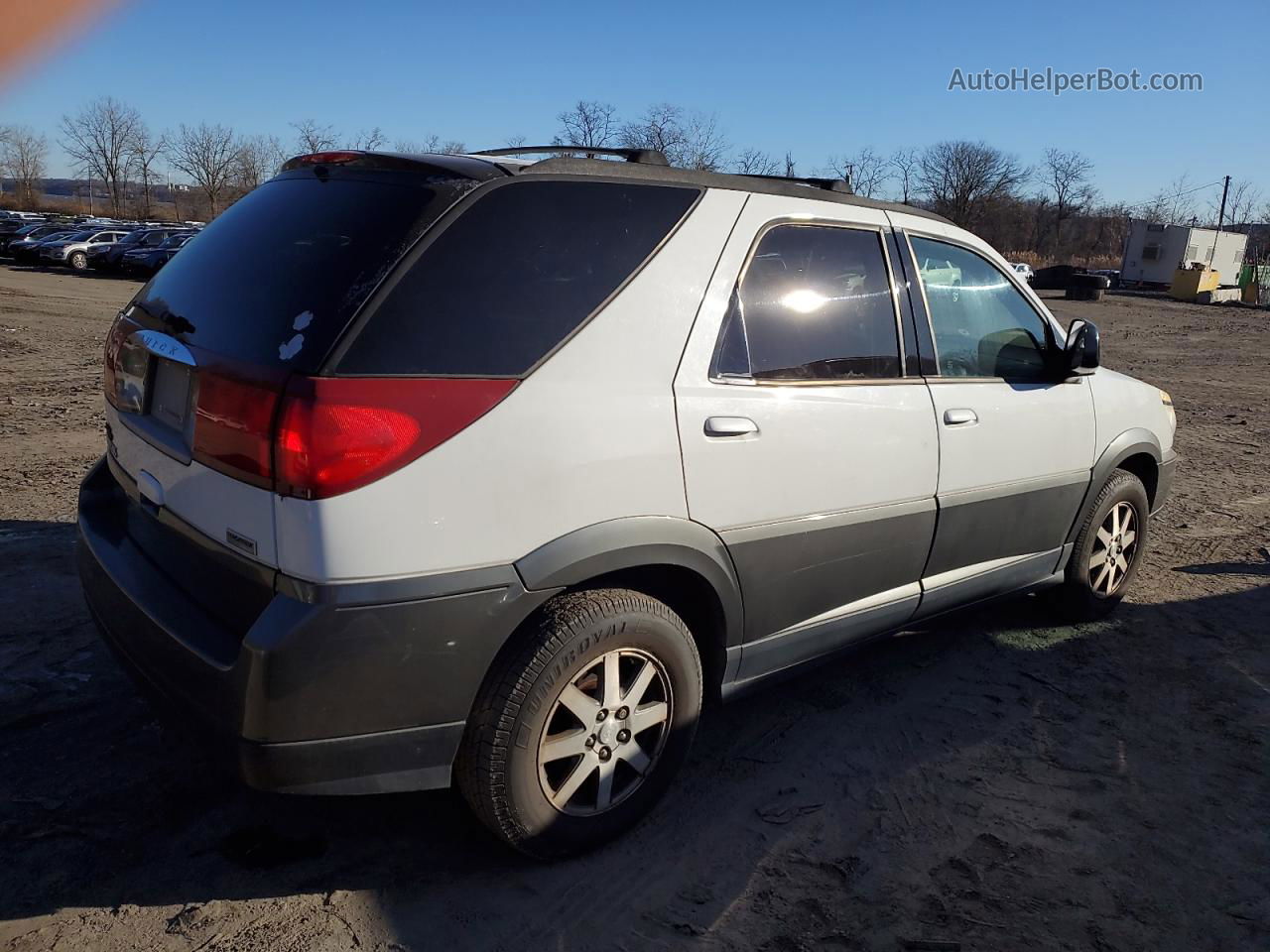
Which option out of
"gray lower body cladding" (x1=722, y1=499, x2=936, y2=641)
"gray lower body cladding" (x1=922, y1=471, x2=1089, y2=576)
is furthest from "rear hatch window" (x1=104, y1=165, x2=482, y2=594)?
"gray lower body cladding" (x1=922, y1=471, x2=1089, y2=576)

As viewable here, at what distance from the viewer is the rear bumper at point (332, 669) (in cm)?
218

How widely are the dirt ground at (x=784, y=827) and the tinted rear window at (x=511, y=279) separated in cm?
144

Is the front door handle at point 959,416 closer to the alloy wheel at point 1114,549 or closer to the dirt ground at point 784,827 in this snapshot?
the dirt ground at point 784,827

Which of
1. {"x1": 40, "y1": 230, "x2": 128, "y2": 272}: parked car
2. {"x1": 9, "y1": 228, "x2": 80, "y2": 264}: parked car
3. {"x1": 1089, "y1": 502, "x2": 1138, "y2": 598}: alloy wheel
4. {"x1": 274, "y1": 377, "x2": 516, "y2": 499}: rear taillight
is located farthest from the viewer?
{"x1": 9, "y1": 228, "x2": 80, "y2": 264}: parked car

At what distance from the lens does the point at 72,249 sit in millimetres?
33188

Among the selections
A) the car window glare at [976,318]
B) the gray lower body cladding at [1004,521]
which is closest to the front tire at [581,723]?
the gray lower body cladding at [1004,521]

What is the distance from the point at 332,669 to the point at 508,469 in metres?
0.62

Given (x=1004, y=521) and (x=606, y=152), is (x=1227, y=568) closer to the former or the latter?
(x=1004, y=521)

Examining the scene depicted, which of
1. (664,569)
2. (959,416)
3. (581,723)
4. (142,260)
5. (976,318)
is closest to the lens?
(581,723)

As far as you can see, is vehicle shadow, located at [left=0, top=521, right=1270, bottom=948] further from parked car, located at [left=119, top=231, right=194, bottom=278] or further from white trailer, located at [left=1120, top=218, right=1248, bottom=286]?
white trailer, located at [left=1120, top=218, right=1248, bottom=286]

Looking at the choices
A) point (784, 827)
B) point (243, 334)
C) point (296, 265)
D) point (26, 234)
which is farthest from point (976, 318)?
point (26, 234)

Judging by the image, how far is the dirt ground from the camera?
8.29ft

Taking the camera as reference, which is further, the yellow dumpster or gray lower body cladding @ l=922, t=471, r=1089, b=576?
Result: the yellow dumpster

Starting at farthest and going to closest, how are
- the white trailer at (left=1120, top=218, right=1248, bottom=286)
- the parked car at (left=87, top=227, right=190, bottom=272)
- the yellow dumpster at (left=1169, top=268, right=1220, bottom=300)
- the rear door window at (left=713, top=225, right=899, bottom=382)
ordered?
the white trailer at (left=1120, top=218, right=1248, bottom=286) < the yellow dumpster at (left=1169, top=268, right=1220, bottom=300) < the parked car at (left=87, top=227, right=190, bottom=272) < the rear door window at (left=713, top=225, right=899, bottom=382)
